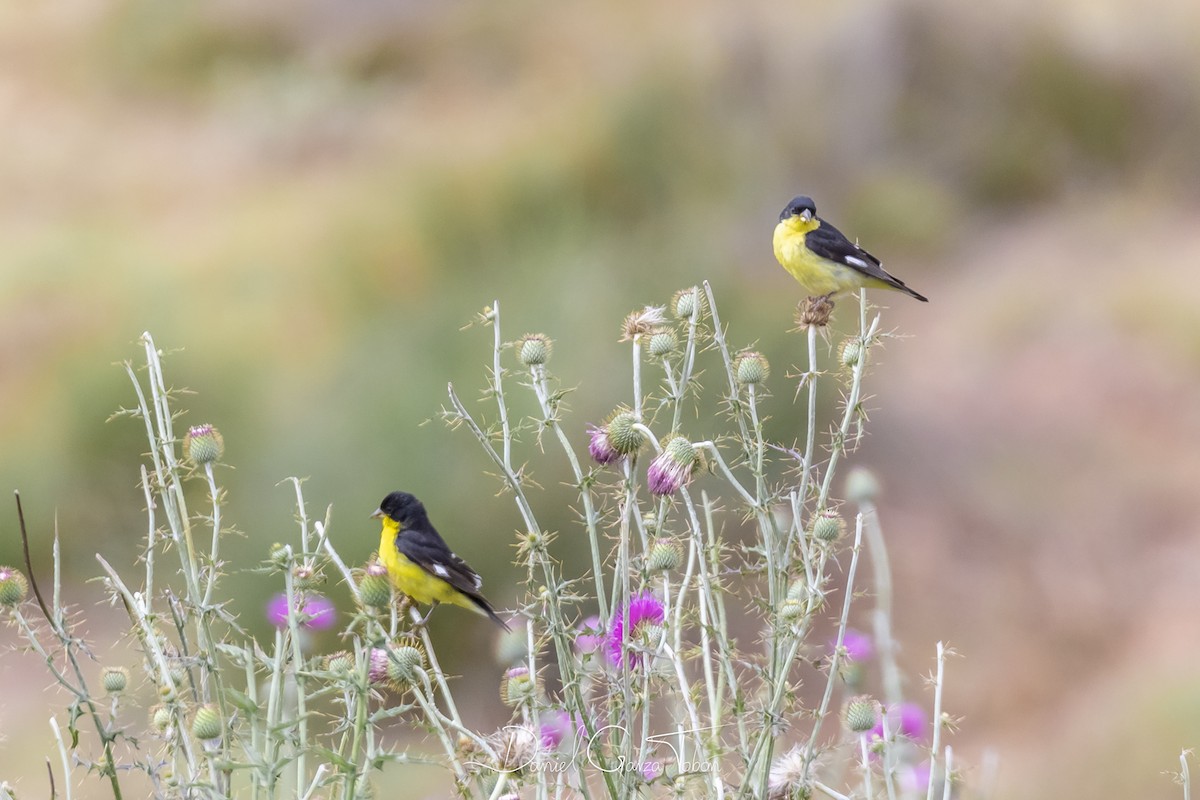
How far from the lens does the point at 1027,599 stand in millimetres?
8883

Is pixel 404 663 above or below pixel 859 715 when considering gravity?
below

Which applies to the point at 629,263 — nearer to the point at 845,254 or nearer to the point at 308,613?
the point at 845,254

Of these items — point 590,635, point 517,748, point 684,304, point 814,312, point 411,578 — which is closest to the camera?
point 517,748

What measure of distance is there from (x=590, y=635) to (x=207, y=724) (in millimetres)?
535

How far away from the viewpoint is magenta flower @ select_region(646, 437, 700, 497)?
6.45 ft

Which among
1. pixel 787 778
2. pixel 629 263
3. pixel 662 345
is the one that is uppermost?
pixel 629 263

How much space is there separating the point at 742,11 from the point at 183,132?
6043mm

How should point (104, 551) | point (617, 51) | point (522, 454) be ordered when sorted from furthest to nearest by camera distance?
point (617, 51) → point (104, 551) → point (522, 454)

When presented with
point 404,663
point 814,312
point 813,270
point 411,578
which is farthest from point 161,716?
point 813,270

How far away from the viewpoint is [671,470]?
200 centimetres

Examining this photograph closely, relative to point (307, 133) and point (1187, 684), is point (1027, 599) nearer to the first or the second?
point (1187, 684)

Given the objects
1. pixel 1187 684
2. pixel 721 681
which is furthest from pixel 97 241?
pixel 721 681

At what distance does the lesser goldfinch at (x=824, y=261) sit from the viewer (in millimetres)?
3531

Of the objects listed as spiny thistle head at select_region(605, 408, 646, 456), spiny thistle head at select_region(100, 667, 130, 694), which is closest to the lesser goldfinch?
spiny thistle head at select_region(605, 408, 646, 456)
